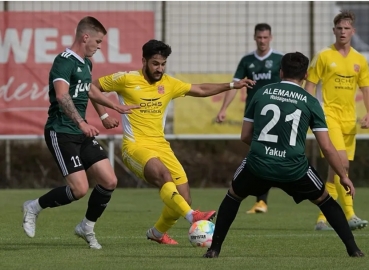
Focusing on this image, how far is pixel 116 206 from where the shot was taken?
15.4 metres

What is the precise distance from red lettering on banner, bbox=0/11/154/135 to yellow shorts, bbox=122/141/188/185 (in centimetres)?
793

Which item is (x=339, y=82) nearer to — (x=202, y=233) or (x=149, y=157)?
A: (x=149, y=157)

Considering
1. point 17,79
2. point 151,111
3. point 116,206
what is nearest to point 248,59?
point 116,206

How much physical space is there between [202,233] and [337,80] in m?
3.56

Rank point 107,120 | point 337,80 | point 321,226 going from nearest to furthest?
1. point 107,120
2. point 321,226
3. point 337,80

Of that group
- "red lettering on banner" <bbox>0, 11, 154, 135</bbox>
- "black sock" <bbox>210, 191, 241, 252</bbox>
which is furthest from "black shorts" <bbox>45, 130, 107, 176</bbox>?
"red lettering on banner" <bbox>0, 11, 154, 135</bbox>

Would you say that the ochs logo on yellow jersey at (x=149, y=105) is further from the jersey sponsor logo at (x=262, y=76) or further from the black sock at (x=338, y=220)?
the jersey sponsor logo at (x=262, y=76)

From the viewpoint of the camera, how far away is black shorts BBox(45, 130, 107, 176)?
9688 millimetres

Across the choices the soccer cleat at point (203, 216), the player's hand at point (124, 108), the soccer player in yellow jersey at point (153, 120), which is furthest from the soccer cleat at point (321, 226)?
the player's hand at point (124, 108)

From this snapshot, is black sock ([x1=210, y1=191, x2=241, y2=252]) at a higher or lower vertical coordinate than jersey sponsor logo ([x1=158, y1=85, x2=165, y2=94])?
lower

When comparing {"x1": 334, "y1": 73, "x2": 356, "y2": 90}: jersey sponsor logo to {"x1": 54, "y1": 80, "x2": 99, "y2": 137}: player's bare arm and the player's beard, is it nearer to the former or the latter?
the player's beard

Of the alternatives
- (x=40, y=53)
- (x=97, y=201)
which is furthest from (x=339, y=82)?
(x=40, y=53)

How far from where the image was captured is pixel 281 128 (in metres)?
8.45

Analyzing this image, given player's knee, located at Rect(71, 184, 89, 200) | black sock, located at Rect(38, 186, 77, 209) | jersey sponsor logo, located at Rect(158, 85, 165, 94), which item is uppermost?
jersey sponsor logo, located at Rect(158, 85, 165, 94)
